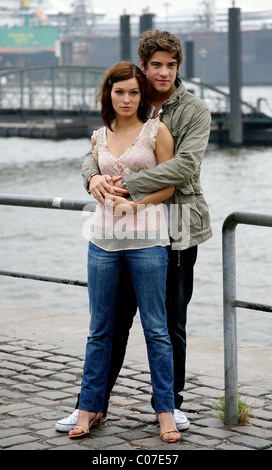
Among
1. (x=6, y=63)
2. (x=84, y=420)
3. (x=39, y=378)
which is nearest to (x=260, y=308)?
(x=84, y=420)

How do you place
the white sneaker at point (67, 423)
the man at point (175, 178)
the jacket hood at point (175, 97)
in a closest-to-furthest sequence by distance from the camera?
the man at point (175, 178) → the jacket hood at point (175, 97) → the white sneaker at point (67, 423)

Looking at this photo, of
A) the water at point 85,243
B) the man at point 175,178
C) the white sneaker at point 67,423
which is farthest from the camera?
the water at point 85,243

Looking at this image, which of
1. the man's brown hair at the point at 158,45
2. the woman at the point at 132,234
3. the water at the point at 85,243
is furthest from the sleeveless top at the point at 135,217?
the water at the point at 85,243

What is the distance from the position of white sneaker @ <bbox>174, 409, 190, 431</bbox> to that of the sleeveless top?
72 cm

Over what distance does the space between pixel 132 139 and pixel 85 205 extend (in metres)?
0.85

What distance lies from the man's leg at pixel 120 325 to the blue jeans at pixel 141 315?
0.24 feet

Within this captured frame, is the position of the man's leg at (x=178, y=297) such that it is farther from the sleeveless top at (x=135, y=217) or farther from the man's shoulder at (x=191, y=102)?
the man's shoulder at (x=191, y=102)

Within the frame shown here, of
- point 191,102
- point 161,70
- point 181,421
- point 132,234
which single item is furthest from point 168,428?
point 161,70

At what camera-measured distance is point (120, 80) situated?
3.43m

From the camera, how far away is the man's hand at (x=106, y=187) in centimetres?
341

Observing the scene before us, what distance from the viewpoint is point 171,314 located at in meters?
3.65

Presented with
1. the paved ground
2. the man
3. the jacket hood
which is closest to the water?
the paved ground

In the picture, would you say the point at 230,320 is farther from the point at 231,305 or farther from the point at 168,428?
the point at 168,428

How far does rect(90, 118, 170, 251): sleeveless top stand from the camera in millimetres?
3430
